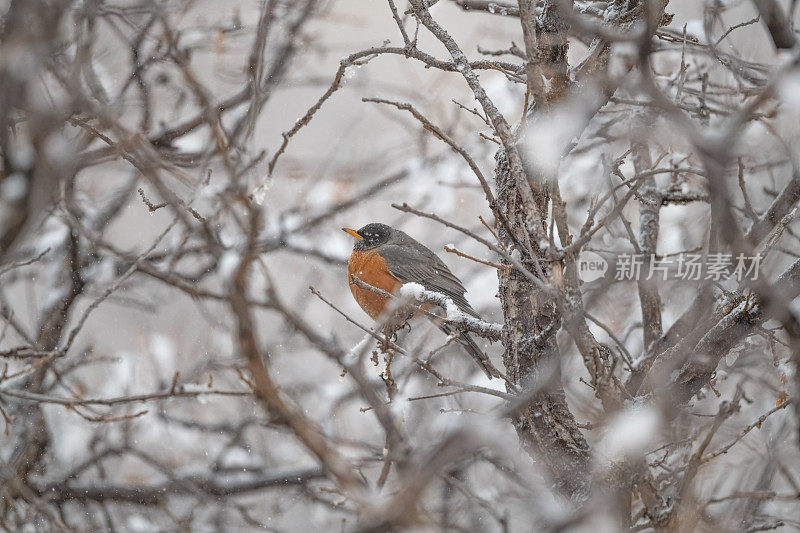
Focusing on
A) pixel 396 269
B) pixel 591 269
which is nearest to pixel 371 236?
pixel 396 269

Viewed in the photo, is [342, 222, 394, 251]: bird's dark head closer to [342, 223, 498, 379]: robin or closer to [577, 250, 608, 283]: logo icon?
[342, 223, 498, 379]: robin

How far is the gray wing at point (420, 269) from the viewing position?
5.64 m

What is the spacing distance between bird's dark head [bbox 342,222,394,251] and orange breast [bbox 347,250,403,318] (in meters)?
0.16

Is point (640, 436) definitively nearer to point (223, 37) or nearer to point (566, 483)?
point (566, 483)

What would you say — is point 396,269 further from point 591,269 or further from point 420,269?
point 591,269

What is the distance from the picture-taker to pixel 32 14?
205 cm

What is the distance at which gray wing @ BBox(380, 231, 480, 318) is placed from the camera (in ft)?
18.5

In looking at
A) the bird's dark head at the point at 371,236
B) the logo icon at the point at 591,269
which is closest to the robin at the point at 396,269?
the bird's dark head at the point at 371,236

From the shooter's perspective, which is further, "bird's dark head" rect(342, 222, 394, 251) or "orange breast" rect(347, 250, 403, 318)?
"bird's dark head" rect(342, 222, 394, 251)

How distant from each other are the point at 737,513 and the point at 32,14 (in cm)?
302

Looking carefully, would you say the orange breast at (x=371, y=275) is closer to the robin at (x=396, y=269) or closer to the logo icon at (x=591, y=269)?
the robin at (x=396, y=269)

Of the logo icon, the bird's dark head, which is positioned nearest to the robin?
the bird's dark head

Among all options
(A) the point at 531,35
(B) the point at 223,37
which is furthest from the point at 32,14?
(B) the point at 223,37

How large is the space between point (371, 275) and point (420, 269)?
379 mm
